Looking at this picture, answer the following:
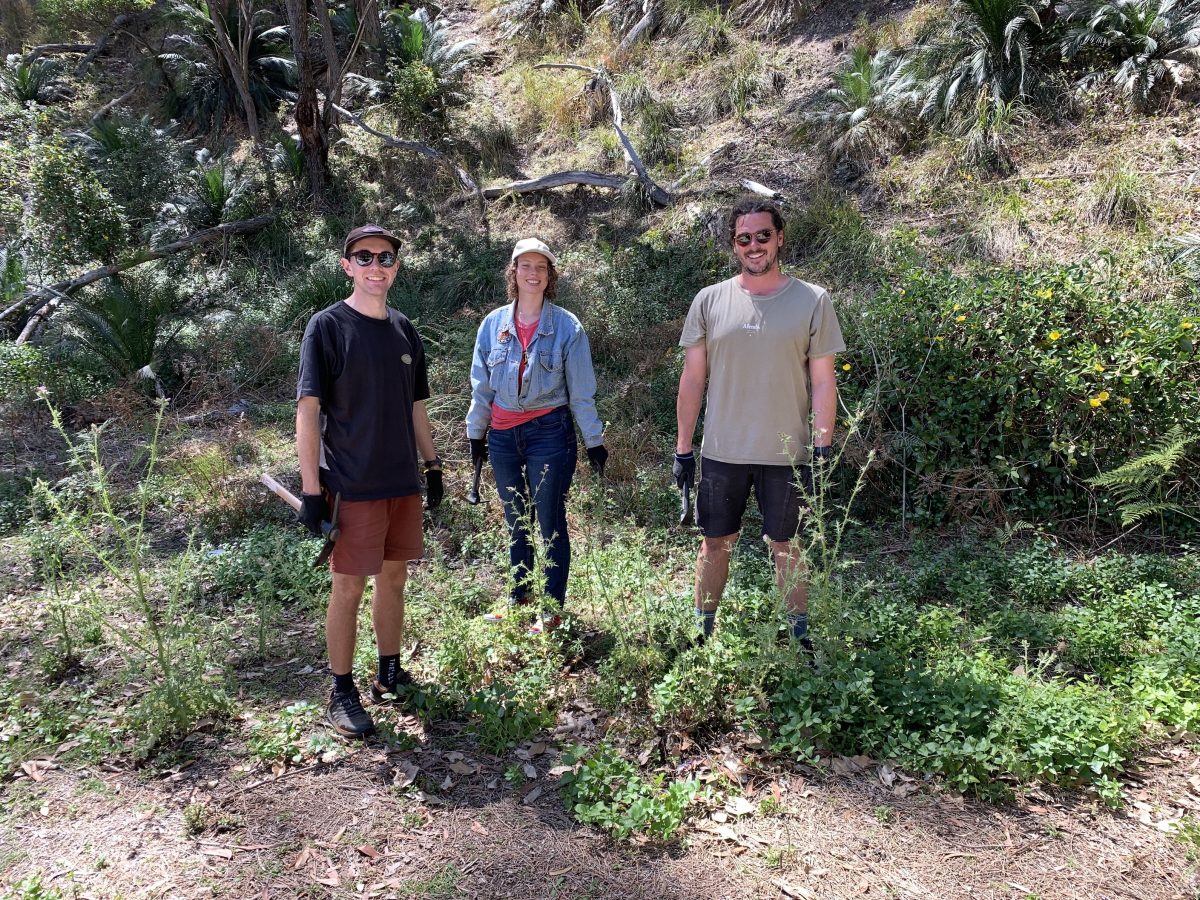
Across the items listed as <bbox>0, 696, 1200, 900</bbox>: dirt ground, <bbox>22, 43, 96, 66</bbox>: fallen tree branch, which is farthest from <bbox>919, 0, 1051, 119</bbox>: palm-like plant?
<bbox>22, 43, 96, 66</bbox>: fallen tree branch

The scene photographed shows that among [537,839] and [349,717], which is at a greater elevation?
[349,717]

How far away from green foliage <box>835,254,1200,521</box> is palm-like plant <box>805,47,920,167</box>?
4324mm

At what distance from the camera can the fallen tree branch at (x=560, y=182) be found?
11.0m

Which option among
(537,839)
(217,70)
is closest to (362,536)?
(537,839)

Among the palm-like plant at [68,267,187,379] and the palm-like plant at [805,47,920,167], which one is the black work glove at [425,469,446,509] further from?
the palm-like plant at [805,47,920,167]

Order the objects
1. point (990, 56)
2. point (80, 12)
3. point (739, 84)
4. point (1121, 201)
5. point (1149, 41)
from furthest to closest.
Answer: point (80, 12) → point (739, 84) → point (990, 56) → point (1149, 41) → point (1121, 201)

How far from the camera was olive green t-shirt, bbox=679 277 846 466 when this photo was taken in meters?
3.41

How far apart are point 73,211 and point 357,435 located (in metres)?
9.85

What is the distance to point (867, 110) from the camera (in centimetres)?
957

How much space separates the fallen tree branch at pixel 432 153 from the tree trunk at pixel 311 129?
18.7 inches

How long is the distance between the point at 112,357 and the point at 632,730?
780cm

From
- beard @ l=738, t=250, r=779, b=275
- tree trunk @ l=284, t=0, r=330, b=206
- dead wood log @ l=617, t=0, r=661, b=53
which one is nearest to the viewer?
beard @ l=738, t=250, r=779, b=275

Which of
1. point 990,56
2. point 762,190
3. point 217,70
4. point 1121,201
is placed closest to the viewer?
point 1121,201

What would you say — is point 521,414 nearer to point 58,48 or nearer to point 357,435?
point 357,435
